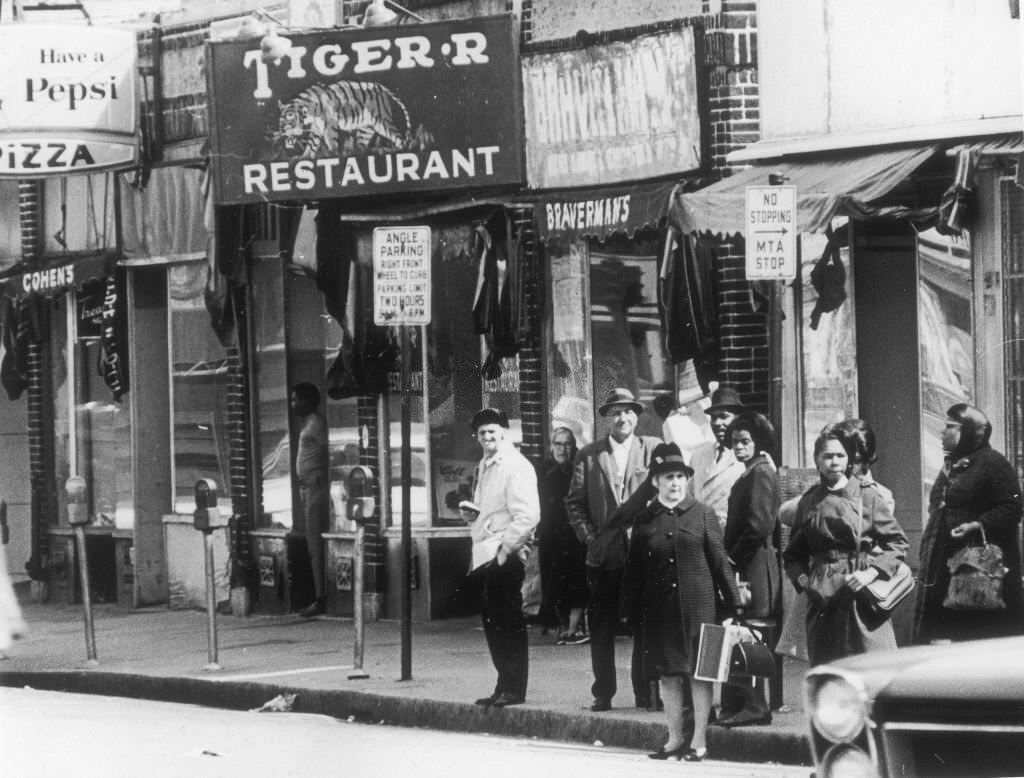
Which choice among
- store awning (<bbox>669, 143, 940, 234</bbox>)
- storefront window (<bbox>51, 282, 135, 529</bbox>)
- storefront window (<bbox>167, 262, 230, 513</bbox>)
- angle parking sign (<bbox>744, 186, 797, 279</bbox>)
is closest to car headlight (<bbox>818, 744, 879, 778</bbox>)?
angle parking sign (<bbox>744, 186, 797, 279</bbox>)

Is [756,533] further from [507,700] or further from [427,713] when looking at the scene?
[427,713]

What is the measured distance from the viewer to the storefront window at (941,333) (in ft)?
49.8

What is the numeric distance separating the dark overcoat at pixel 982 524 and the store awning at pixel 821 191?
2250 mm

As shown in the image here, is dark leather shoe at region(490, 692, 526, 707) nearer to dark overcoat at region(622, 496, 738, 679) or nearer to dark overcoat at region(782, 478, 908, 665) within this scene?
dark overcoat at region(622, 496, 738, 679)

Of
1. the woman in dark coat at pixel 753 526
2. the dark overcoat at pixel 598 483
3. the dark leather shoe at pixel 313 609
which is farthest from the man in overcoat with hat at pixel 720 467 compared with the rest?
the dark leather shoe at pixel 313 609

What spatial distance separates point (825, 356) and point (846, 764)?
10285 millimetres

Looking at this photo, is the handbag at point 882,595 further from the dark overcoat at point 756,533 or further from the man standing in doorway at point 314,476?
the man standing in doorway at point 314,476

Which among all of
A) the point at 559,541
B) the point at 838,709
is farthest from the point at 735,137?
the point at 838,709

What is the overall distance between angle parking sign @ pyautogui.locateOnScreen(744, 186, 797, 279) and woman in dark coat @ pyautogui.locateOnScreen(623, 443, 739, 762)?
1180 millimetres

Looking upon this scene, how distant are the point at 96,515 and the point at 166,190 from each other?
3.80m

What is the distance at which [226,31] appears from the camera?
20.9 meters

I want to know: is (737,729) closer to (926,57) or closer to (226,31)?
(926,57)

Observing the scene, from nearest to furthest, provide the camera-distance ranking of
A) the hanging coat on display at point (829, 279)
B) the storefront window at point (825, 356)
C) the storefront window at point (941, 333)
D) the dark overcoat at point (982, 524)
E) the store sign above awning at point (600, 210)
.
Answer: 1. the dark overcoat at point (982, 524)
2. the storefront window at point (941, 333)
3. the hanging coat on display at point (829, 279)
4. the storefront window at point (825, 356)
5. the store sign above awning at point (600, 210)

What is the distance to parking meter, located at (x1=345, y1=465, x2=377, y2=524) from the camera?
15.3 meters
